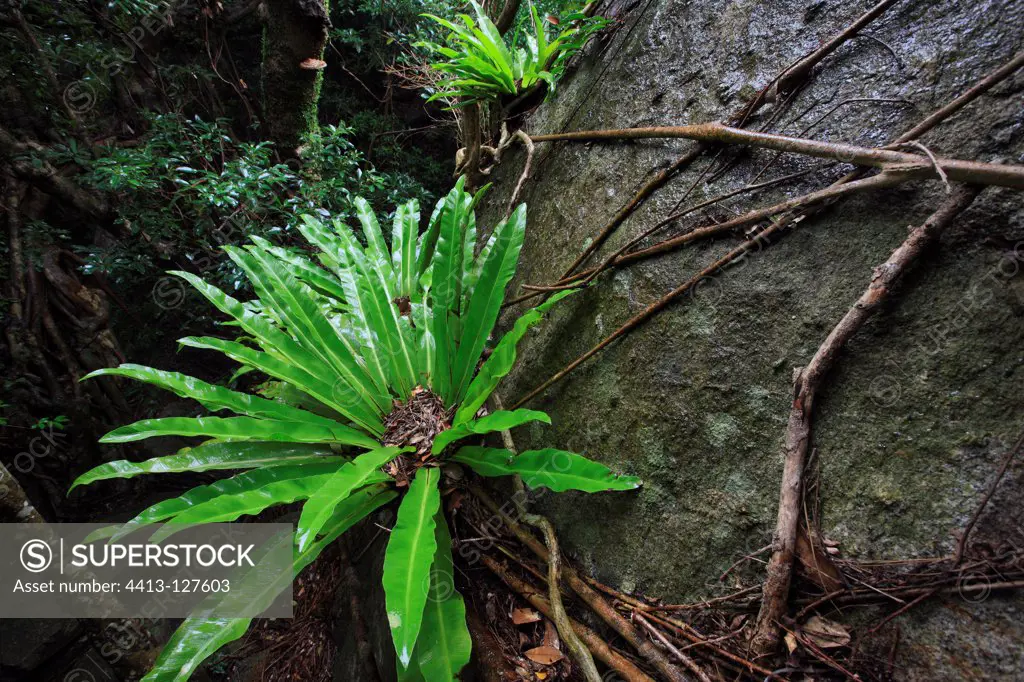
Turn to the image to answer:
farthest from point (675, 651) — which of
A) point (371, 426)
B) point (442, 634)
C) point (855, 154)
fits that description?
point (855, 154)

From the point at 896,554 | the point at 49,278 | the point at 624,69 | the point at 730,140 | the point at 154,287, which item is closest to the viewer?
the point at 896,554

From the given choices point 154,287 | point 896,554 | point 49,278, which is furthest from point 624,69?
point 49,278

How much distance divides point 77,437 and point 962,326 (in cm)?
406

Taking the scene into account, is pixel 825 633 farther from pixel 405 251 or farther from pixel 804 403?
pixel 405 251

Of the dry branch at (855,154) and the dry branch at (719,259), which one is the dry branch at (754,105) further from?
the dry branch at (719,259)

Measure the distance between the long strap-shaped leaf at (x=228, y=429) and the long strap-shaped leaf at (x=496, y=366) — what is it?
15.6 inches

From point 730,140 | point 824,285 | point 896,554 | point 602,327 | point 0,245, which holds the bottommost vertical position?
point 896,554

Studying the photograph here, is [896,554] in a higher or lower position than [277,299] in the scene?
lower

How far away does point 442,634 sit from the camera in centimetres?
104

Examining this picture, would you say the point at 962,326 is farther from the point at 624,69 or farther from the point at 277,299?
the point at 277,299

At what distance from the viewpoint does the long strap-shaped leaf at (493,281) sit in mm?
1358

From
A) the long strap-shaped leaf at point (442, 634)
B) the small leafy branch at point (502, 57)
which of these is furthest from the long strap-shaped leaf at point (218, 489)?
the small leafy branch at point (502, 57)

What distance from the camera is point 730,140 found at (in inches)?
46.6

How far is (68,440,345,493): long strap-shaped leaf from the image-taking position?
118 cm
